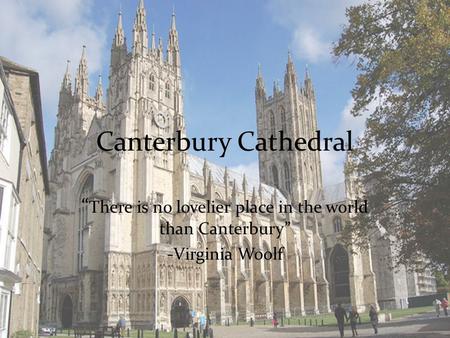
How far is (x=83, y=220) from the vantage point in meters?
43.2

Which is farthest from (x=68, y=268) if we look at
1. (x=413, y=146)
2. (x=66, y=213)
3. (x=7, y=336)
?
(x=413, y=146)

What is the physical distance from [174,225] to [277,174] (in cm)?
3551

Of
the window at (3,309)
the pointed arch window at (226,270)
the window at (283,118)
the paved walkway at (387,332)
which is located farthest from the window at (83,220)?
the window at (283,118)

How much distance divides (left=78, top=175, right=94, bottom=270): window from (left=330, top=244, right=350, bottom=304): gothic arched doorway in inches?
1352

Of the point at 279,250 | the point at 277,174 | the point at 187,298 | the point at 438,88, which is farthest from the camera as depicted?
the point at 277,174

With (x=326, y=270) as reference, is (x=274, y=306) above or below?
below

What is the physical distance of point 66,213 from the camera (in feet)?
144

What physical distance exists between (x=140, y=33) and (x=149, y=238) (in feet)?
69.6

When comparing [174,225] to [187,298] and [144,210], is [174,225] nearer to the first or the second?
[144,210]

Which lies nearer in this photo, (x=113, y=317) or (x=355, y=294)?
(x=113, y=317)

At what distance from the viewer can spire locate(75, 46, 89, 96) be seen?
50.8 meters

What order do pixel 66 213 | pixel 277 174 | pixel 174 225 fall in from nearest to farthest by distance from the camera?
1. pixel 174 225
2. pixel 66 213
3. pixel 277 174

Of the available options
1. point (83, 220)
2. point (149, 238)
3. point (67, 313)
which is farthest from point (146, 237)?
point (67, 313)

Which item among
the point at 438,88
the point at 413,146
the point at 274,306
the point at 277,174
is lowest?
the point at 274,306
